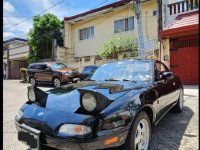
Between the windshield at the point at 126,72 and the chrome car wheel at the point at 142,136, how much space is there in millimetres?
864

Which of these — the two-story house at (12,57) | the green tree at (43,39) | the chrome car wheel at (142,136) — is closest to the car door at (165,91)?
the chrome car wheel at (142,136)

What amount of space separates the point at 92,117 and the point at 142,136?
0.89 metres

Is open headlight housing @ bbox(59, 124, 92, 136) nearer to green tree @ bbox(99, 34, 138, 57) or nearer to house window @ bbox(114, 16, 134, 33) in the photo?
green tree @ bbox(99, 34, 138, 57)

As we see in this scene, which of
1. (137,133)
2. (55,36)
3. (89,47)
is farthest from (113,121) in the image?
(55,36)

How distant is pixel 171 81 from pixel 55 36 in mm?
17922

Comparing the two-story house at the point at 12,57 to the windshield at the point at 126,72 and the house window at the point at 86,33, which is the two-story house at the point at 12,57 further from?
the house window at the point at 86,33

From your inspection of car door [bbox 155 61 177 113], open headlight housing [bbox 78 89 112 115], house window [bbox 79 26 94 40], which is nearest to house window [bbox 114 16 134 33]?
house window [bbox 79 26 94 40]

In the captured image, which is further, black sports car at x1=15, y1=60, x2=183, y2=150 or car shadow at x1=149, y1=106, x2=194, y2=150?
car shadow at x1=149, y1=106, x2=194, y2=150

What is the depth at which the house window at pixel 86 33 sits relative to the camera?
18.8 m

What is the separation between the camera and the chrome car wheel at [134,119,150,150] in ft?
9.21

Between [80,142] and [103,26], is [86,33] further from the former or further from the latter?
[80,142]

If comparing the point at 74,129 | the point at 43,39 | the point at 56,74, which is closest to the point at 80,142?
the point at 74,129

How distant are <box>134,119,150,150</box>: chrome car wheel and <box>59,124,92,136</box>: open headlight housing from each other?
2.39 ft

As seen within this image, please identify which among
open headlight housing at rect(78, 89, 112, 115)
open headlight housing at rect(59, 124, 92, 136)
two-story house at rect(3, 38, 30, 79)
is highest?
two-story house at rect(3, 38, 30, 79)
